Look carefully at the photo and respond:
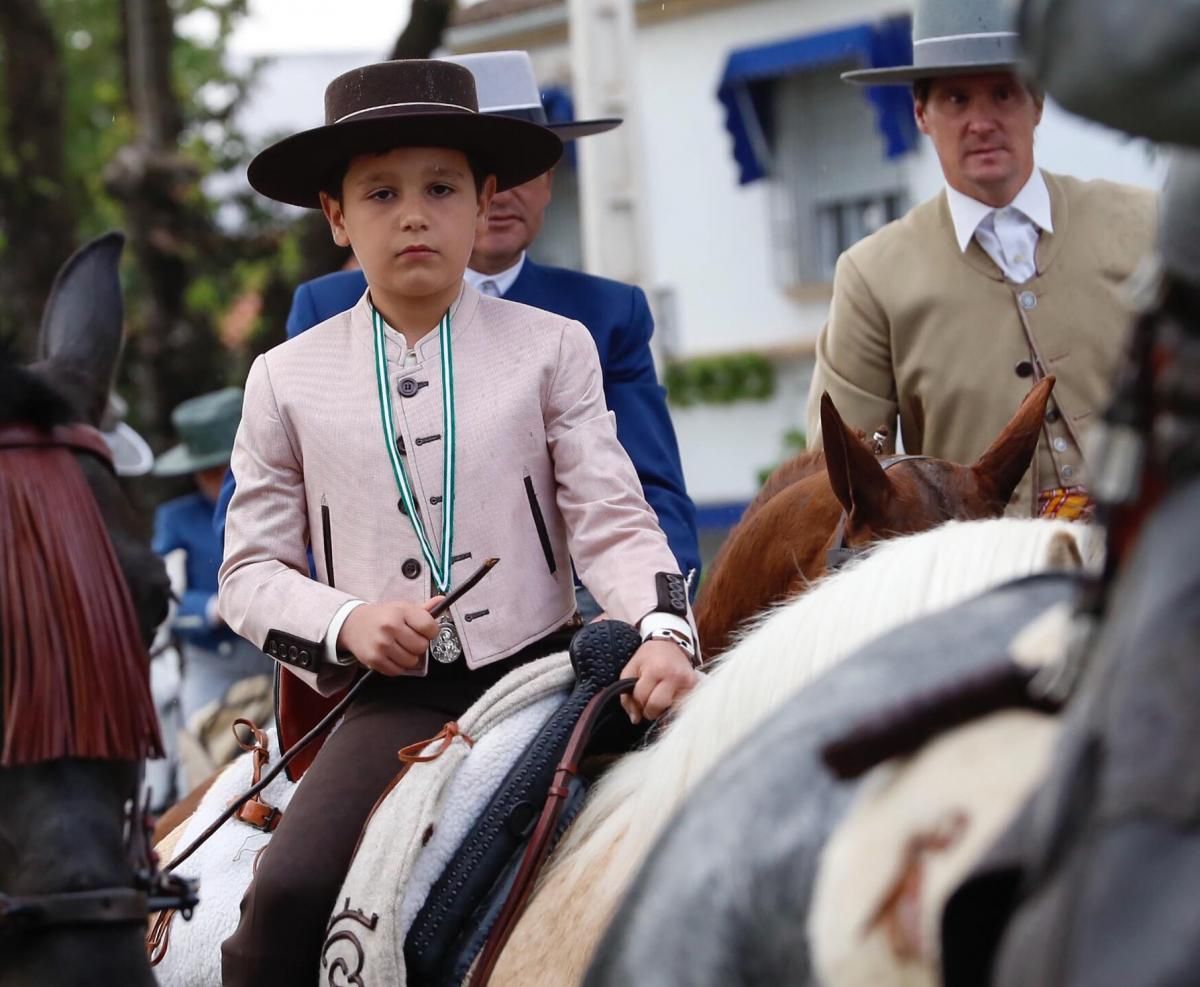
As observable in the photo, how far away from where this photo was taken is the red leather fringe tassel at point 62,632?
7.86 ft

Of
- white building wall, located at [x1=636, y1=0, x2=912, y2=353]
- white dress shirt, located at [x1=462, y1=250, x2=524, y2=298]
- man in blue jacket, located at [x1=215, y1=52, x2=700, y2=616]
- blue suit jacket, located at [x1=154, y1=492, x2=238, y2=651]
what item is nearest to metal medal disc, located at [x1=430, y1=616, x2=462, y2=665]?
man in blue jacket, located at [x1=215, y1=52, x2=700, y2=616]

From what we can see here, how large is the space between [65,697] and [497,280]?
2.38 m

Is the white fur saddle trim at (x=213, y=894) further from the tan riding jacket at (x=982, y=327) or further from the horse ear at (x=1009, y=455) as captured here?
Result: the tan riding jacket at (x=982, y=327)

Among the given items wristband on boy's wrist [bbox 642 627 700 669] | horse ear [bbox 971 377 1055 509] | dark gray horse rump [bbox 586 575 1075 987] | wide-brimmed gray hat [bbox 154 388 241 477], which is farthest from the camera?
wide-brimmed gray hat [bbox 154 388 241 477]

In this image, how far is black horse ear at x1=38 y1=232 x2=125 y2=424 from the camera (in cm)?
287

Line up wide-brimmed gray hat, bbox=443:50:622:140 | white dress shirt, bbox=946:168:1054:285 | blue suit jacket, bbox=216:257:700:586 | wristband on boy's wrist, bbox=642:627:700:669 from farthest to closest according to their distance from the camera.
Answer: wide-brimmed gray hat, bbox=443:50:622:140 → white dress shirt, bbox=946:168:1054:285 → blue suit jacket, bbox=216:257:700:586 → wristband on boy's wrist, bbox=642:627:700:669

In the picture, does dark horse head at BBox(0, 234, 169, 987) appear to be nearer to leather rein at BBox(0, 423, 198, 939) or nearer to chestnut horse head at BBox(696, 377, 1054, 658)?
leather rein at BBox(0, 423, 198, 939)

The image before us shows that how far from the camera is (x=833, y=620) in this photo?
225 cm

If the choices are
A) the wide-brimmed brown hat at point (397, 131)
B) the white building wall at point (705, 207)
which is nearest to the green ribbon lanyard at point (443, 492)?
the wide-brimmed brown hat at point (397, 131)

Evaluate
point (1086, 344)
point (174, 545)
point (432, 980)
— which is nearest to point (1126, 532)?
point (432, 980)

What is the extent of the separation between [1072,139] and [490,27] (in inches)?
247

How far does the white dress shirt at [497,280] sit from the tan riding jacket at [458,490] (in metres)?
1.29

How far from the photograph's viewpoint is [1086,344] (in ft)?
14.5

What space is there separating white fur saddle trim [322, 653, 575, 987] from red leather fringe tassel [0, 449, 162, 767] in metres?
0.51
